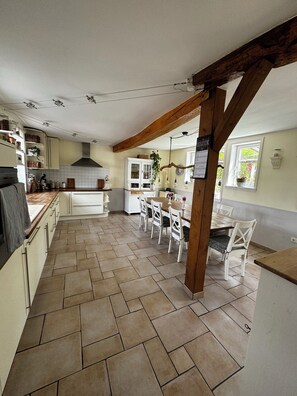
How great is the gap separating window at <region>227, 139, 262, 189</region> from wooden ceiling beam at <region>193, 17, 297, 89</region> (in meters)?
2.68

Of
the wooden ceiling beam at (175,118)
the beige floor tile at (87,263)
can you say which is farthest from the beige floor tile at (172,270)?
the wooden ceiling beam at (175,118)

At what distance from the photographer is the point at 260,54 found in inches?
43.2

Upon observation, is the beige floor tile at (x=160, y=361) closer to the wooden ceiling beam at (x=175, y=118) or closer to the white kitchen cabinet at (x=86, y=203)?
the wooden ceiling beam at (x=175, y=118)

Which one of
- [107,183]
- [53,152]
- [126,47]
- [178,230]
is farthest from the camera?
[107,183]

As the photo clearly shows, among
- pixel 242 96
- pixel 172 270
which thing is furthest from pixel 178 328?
pixel 242 96

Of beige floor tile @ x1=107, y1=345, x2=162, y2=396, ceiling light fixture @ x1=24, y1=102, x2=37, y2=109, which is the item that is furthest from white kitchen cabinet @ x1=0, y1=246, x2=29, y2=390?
ceiling light fixture @ x1=24, y1=102, x2=37, y2=109

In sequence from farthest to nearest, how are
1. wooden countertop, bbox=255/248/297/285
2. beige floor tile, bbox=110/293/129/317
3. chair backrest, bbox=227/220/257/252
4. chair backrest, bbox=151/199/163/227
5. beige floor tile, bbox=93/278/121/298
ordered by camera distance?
chair backrest, bbox=151/199/163/227 → chair backrest, bbox=227/220/257/252 → beige floor tile, bbox=93/278/121/298 → beige floor tile, bbox=110/293/129/317 → wooden countertop, bbox=255/248/297/285

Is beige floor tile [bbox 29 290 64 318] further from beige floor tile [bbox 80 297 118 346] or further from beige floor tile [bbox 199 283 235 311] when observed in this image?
beige floor tile [bbox 199 283 235 311]

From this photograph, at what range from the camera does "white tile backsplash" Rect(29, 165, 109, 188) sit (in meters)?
4.77

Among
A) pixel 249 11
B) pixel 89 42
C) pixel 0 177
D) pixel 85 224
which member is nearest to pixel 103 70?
pixel 89 42

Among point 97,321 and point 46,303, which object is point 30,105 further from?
point 97,321

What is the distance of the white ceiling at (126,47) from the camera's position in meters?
0.90

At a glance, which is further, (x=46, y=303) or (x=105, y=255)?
(x=105, y=255)

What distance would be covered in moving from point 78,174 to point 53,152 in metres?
0.95
